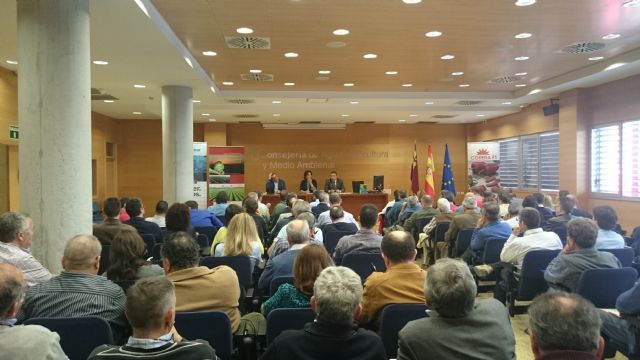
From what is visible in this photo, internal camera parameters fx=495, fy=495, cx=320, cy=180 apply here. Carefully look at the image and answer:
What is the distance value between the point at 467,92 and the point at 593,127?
117 inches

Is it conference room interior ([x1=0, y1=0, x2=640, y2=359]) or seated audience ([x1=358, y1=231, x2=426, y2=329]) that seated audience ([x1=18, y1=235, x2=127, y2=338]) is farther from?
conference room interior ([x1=0, y1=0, x2=640, y2=359])

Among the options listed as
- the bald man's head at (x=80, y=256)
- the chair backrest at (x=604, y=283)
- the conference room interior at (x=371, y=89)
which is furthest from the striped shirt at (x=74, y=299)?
the chair backrest at (x=604, y=283)

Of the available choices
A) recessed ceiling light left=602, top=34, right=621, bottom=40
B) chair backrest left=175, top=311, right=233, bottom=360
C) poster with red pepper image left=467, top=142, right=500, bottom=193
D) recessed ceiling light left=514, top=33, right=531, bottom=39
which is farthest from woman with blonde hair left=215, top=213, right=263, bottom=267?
poster with red pepper image left=467, top=142, right=500, bottom=193

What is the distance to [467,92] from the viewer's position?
12.5 meters

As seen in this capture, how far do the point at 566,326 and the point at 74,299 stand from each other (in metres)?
2.44

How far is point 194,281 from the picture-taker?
2932mm

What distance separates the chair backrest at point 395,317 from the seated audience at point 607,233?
123 inches

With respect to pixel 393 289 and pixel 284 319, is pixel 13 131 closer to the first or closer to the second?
pixel 284 319

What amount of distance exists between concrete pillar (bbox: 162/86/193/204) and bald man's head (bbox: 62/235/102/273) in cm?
705

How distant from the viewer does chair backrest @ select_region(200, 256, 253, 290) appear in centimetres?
422

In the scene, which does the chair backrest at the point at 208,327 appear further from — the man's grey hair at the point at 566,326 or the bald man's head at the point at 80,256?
the man's grey hair at the point at 566,326

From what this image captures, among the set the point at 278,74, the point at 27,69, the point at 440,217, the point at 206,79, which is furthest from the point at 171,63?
the point at 440,217

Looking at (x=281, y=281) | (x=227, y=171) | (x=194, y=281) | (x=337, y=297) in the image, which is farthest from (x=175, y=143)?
(x=337, y=297)

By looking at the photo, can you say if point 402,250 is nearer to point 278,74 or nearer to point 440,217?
point 440,217
